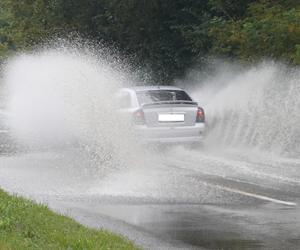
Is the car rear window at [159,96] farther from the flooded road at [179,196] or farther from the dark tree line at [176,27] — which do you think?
the dark tree line at [176,27]

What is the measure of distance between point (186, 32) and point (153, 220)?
44.4 feet

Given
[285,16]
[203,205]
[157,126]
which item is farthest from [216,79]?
[203,205]

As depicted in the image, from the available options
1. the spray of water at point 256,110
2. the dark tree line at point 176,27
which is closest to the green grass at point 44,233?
the spray of water at point 256,110

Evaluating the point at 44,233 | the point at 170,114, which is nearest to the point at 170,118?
the point at 170,114

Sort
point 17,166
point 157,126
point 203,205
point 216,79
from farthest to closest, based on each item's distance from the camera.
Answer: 1. point 216,79
2. point 157,126
3. point 17,166
4. point 203,205

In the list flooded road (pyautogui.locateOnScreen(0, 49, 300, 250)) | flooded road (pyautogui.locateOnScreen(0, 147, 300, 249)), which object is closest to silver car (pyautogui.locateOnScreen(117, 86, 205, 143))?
flooded road (pyautogui.locateOnScreen(0, 49, 300, 250))

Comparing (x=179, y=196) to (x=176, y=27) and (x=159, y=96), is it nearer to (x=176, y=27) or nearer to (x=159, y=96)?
(x=159, y=96)

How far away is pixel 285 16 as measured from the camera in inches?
726

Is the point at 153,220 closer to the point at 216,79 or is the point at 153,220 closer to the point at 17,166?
the point at 17,166

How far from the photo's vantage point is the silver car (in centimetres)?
1658

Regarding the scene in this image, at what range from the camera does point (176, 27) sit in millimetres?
23125

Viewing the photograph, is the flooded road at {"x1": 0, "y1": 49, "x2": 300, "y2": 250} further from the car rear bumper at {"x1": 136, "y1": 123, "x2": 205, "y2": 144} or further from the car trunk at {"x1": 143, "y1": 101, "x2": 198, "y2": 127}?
the car trunk at {"x1": 143, "y1": 101, "x2": 198, "y2": 127}

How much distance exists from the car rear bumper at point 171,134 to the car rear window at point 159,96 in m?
0.80

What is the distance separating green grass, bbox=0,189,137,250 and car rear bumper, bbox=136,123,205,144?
7.56 metres
